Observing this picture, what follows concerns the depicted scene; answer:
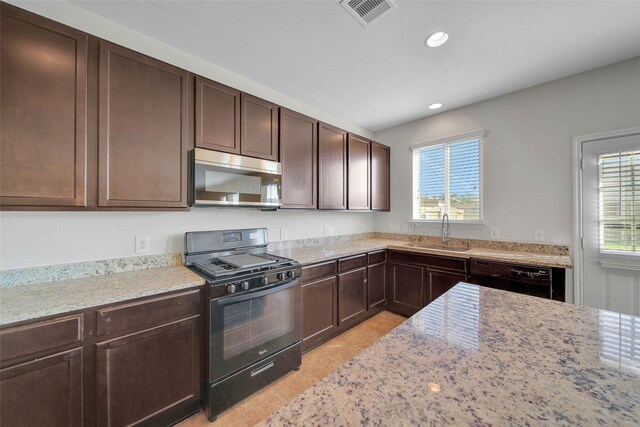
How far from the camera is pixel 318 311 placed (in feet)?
8.16

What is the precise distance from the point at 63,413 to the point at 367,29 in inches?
116

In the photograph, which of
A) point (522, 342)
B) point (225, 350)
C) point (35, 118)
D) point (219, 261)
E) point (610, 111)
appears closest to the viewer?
point (522, 342)

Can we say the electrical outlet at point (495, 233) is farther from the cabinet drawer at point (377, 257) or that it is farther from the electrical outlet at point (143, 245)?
the electrical outlet at point (143, 245)

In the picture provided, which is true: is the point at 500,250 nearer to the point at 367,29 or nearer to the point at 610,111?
the point at 610,111

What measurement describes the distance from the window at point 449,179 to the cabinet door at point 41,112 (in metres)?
3.61

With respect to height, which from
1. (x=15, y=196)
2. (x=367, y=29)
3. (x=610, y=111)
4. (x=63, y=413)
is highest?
(x=367, y=29)

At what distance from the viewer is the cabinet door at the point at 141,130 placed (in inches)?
62.1

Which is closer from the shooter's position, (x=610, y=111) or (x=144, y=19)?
(x=144, y=19)

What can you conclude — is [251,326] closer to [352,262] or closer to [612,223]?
[352,262]

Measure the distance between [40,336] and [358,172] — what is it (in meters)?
3.08

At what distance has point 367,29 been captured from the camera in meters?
1.87

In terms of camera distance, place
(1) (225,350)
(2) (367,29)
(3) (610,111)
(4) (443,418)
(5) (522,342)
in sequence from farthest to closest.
Result: 1. (3) (610,111)
2. (2) (367,29)
3. (1) (225,350)
4. (5) (522,342)
5. (4) (443,418)

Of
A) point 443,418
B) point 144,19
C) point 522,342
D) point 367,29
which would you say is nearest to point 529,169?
point 367,29

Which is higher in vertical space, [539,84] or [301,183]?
[539,84]
